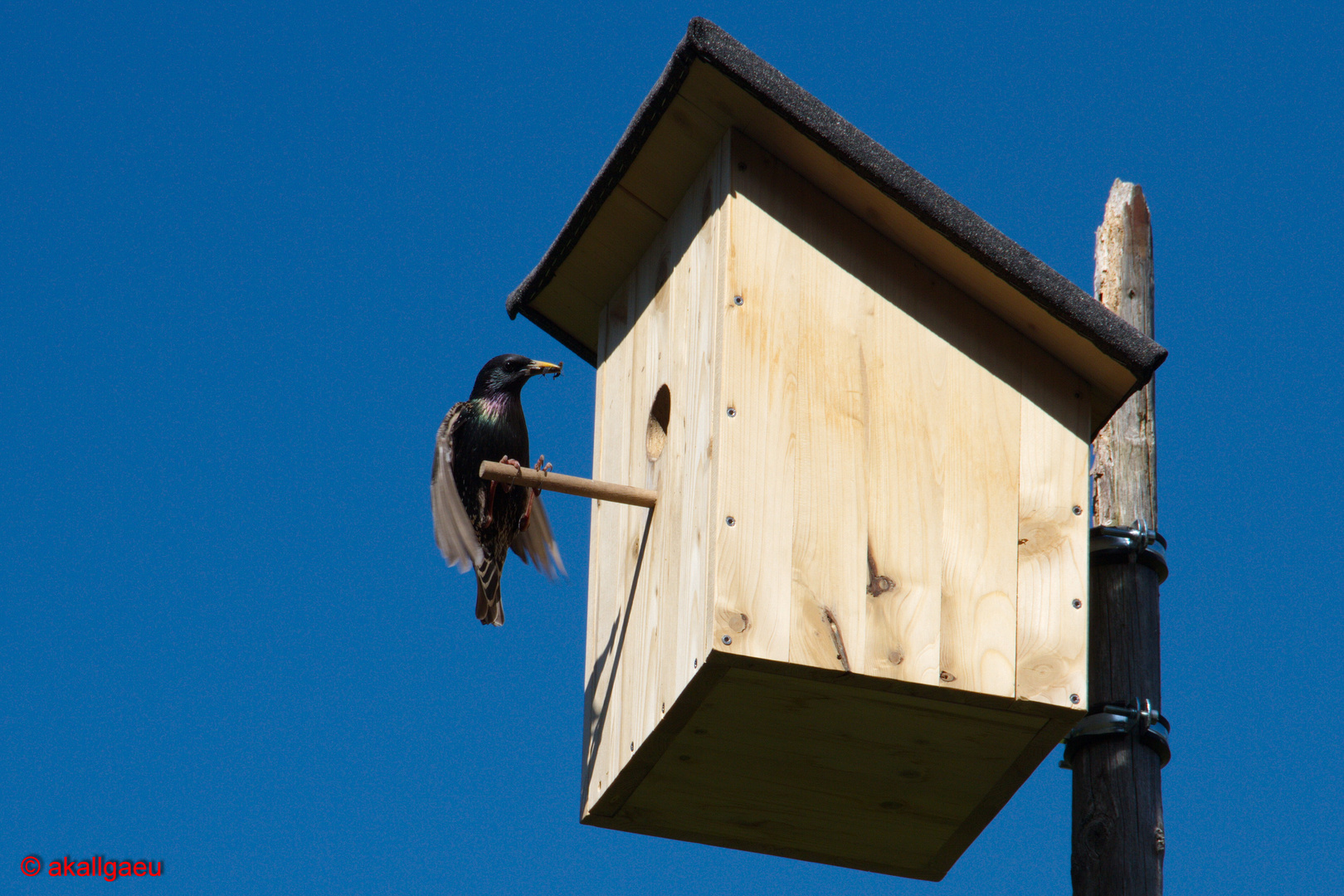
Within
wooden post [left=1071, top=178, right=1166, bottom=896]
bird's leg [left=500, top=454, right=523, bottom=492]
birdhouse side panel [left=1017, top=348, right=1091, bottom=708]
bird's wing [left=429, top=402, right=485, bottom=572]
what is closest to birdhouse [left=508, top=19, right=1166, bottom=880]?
birdhouse side panel [left=1017, top=348, right=1091, bottom=708]

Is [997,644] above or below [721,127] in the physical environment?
below

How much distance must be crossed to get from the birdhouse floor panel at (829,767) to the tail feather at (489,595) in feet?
3.74

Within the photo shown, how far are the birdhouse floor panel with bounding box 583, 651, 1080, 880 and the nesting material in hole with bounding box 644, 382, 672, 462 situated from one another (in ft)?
2.37

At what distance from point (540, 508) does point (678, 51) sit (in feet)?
5.97

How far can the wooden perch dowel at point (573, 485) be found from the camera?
3711 mm

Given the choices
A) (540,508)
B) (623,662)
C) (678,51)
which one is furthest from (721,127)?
(540,508)

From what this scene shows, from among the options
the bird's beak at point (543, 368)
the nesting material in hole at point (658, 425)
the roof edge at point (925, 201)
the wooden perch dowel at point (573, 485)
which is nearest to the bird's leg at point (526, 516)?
the bird's beak at point (543, 368)

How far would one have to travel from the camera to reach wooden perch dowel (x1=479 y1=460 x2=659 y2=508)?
371 cm

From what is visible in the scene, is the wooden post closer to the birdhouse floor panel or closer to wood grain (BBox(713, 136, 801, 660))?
the birdhouse floor panel

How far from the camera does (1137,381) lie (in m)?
3.64

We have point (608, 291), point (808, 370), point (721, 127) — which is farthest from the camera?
point (608, 291)

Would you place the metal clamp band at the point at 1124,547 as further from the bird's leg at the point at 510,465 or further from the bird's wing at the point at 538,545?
the bird's wing at the point at 538,545

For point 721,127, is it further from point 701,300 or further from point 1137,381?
point 1137,381

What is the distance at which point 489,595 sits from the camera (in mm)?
4965
